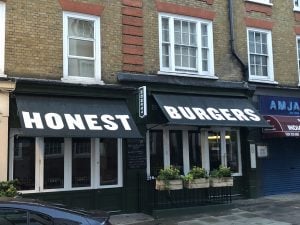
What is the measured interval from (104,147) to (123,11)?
4.24 meters

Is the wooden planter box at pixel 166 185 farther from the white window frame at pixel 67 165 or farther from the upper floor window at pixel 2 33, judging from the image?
the upper floor window at pixel 2 33

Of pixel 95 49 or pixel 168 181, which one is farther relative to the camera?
pixel 95 49

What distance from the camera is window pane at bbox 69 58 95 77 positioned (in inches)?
506

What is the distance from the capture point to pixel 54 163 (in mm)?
12203

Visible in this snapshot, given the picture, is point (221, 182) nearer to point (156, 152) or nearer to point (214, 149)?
point (214, 149)

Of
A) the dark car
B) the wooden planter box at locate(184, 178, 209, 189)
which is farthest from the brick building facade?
the dark car

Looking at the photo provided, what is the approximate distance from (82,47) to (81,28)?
58 cm

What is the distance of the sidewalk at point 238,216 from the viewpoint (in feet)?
38.2

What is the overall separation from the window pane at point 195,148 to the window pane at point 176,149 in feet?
1.36

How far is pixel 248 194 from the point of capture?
50.8 feet

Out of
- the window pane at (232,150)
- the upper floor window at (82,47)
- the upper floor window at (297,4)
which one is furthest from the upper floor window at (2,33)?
the upper floor window at (297,4)

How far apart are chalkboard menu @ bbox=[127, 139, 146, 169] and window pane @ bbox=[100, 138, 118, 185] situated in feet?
1.27

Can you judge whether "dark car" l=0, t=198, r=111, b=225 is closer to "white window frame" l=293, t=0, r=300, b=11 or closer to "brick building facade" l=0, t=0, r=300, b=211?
"brick building facade" l=0, t=0, r=300, b=211

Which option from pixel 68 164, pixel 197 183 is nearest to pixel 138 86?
pixel 68 164
